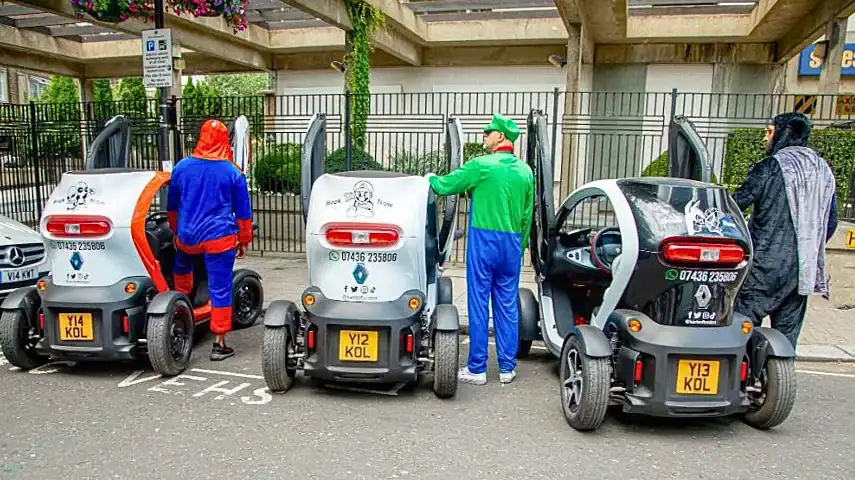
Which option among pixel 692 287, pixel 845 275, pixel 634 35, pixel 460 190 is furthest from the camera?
pixel 634 35

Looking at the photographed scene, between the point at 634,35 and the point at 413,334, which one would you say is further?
the point at 634,35

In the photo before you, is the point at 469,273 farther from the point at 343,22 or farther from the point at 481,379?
the point at 343,22

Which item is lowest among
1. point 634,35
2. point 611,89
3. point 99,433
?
point 99,433

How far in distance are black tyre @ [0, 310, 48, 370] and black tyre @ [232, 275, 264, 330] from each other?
171 centimetres

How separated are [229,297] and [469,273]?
6.50 ft

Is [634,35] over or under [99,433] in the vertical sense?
over

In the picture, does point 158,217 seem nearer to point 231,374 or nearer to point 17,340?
point 17,340

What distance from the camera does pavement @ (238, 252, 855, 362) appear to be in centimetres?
608

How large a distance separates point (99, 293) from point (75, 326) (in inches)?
11.0

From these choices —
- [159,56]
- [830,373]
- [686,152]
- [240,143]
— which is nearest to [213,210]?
[240,143]

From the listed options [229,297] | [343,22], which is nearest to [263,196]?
[343,22]

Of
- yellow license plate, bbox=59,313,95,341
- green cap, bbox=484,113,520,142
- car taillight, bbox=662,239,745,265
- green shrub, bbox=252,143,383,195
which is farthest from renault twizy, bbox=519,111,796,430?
green shrub, bbox=252,143,383,195

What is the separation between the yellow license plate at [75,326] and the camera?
4.65 meters

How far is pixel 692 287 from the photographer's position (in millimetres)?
3803
